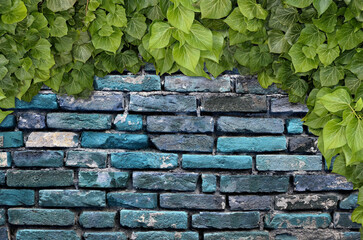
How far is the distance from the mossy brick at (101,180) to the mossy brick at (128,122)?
0.16 meters

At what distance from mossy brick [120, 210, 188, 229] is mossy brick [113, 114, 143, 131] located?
302 mm

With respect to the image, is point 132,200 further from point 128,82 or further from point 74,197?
point 128,82

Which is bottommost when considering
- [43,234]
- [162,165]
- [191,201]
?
[43,234]

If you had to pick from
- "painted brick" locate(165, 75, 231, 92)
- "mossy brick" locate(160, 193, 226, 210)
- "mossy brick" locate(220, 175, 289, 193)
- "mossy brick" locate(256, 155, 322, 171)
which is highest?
"painted brick" locate(165, 75, 231, 92)

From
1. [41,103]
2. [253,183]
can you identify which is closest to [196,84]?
[253,183]

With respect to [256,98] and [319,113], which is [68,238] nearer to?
[256,98]

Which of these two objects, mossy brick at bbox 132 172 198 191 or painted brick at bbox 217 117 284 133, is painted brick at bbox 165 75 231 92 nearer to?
painted brick at bbox 217 117 284 133

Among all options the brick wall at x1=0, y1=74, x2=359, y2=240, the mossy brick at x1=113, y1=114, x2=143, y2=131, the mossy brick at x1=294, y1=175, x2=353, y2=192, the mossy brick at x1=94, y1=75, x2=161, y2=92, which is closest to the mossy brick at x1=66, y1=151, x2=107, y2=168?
the brick wall at x1=0, y1=74, x2=359, y2=240

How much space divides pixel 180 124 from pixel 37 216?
610 millimetres

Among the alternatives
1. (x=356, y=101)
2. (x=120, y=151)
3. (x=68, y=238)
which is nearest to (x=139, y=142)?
(x=120, y=151)

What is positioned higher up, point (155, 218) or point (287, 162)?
point (287, 162)

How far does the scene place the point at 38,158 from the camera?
4.56 feet

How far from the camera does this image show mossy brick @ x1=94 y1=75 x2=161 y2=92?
1.37 m

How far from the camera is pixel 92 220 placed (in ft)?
4.61
